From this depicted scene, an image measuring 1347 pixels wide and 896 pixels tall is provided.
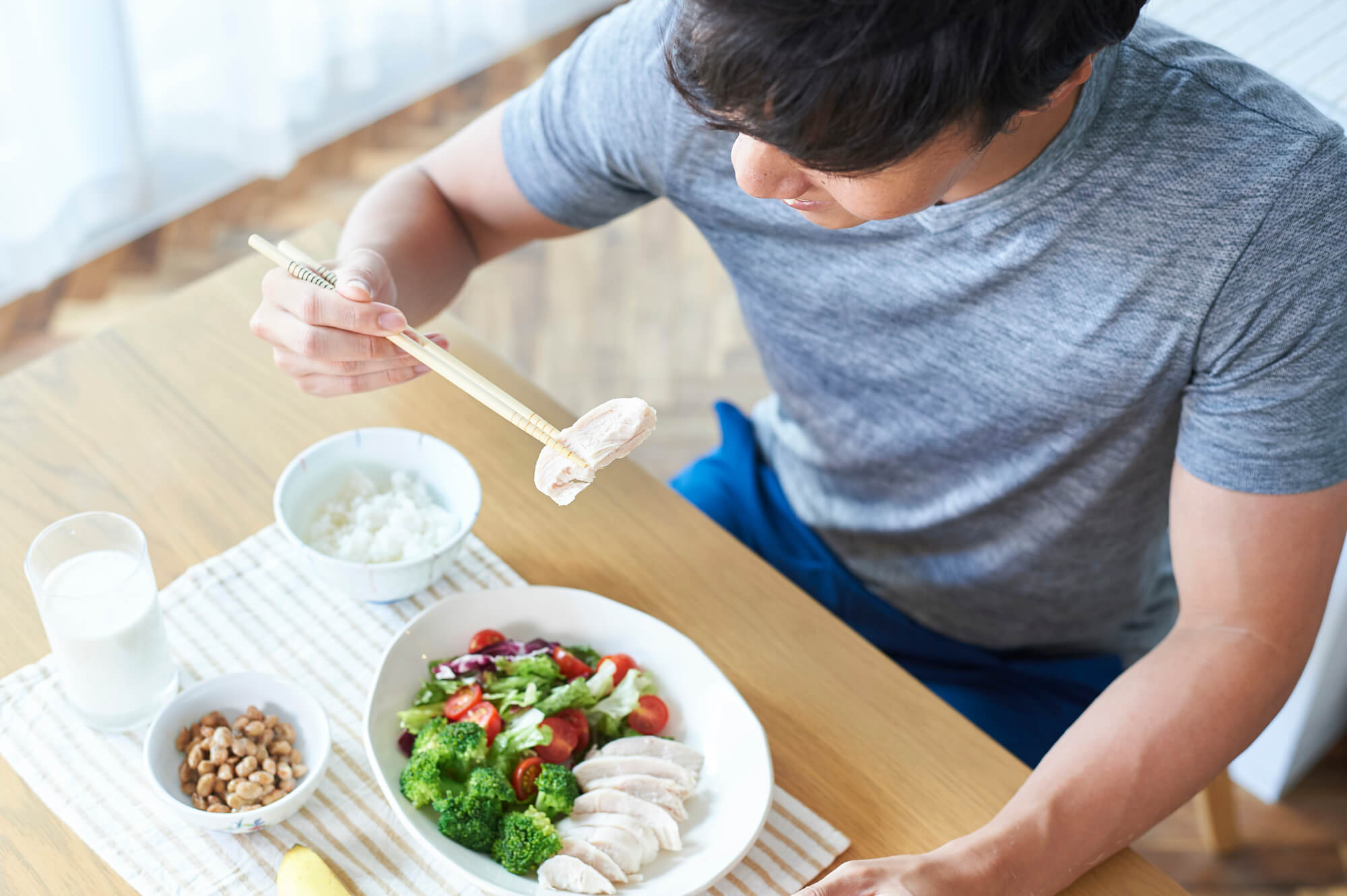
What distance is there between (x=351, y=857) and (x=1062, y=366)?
82 cm

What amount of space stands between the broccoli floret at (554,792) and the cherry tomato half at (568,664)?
0.36 feet

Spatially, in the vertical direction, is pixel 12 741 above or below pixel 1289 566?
below

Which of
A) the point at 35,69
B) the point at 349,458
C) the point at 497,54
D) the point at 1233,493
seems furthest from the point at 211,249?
the point at 1233,493

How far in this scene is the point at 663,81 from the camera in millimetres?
1250

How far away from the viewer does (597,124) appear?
1.34 meters

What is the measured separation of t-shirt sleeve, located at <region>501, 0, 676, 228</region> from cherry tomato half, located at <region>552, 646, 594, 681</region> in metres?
0.57

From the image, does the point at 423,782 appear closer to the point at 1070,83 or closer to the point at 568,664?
the point at 568,664

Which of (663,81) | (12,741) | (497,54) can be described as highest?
(663,81)

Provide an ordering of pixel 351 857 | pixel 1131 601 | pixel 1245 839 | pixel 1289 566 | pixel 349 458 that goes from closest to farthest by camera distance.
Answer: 1. pixel 351 857
2. pixel 1289 566
3. pixel 349 458
4. pixel 1131 601
5. pixel 1245 839

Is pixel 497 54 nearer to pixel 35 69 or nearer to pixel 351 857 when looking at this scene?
pixel 35 69

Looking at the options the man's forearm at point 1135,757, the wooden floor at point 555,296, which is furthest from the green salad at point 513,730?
the wooden floor at point 555,296

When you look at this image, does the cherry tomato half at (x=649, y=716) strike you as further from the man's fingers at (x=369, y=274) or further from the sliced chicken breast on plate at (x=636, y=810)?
the man's fingers at (x=369, y=274)

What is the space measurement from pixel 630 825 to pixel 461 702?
190 mm

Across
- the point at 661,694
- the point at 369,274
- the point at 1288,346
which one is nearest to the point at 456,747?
the point at 661,694
